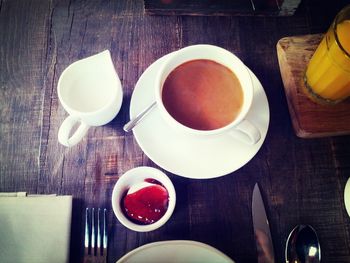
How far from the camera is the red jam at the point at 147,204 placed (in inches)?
29.8

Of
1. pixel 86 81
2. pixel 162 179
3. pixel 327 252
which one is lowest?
pixel 327 252

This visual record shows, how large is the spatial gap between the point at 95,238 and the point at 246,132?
414 millimetres

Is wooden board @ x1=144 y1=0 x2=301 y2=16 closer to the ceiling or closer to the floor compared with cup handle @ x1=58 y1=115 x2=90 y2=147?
closer to the ceiling

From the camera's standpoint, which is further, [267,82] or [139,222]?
[267,82]

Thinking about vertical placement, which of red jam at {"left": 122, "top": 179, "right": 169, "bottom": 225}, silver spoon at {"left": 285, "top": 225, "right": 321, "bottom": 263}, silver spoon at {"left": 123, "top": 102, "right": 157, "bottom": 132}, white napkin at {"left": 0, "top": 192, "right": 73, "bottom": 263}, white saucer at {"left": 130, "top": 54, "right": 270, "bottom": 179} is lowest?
silver spoon at {"left": 285, "top": 225, "right": 321, "bottom": 263}

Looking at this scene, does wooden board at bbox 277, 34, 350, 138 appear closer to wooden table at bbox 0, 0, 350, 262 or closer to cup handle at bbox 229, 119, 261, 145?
wooden table at bbox 0, 0, 350, 262

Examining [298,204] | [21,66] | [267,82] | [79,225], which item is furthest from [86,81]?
[298,204]

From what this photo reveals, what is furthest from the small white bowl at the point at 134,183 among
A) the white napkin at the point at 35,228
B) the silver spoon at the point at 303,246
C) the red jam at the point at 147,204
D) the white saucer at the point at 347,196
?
the white saucer at the point at 347,196

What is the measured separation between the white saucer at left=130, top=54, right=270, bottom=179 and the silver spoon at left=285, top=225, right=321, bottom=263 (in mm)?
203

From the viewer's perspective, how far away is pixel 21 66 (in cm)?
92

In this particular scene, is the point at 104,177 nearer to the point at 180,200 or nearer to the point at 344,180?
the point at 180,200

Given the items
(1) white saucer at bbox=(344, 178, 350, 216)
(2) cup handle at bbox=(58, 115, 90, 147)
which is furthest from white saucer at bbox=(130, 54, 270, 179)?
(1) white saucer at bbox=(344, 178, 350, 216)

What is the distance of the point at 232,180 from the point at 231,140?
0.36ft

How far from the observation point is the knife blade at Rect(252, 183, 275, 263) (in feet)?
2.49
